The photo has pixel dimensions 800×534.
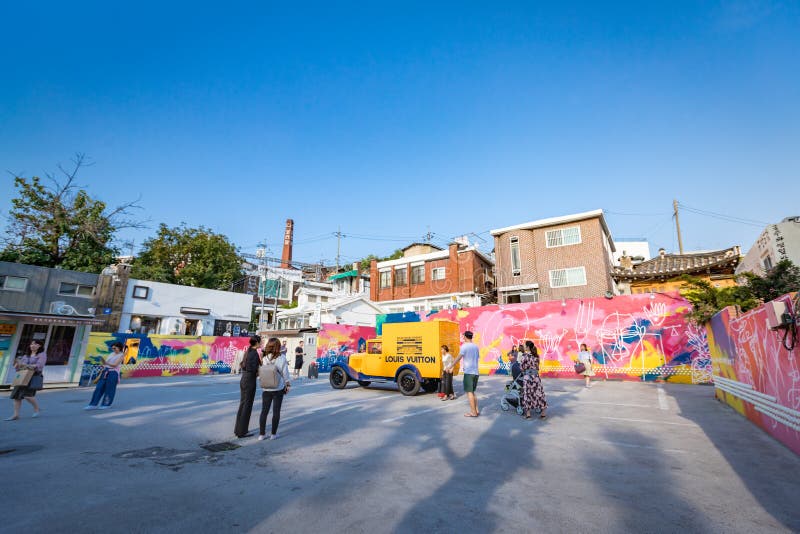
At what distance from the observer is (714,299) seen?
1050 cm

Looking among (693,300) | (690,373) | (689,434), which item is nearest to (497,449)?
(689,434)

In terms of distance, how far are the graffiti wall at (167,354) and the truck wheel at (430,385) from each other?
1474cm

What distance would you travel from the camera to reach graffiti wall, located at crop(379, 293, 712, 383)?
51.3 feet

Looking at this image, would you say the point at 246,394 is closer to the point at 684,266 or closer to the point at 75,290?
the point at 75,290

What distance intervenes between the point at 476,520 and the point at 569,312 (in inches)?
684

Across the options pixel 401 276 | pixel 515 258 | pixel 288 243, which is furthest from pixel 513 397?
pixel 288 243

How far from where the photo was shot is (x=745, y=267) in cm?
1823

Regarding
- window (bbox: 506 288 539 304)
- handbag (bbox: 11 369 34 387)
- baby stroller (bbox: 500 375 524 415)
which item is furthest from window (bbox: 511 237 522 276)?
handbag (bbox: 11 369 34 387)

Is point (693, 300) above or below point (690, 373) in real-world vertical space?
above

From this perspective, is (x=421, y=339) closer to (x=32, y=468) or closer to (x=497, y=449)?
(x=497, y=449)

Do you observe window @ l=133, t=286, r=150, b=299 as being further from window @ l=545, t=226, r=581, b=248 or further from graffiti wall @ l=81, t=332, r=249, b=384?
window @ l=545, t=226, r=581, b=248

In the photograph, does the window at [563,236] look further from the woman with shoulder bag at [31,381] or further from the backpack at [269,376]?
the woman with shoulder bag at [31,381]

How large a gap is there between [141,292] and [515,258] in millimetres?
28845

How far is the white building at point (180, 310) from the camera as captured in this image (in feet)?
90.4
